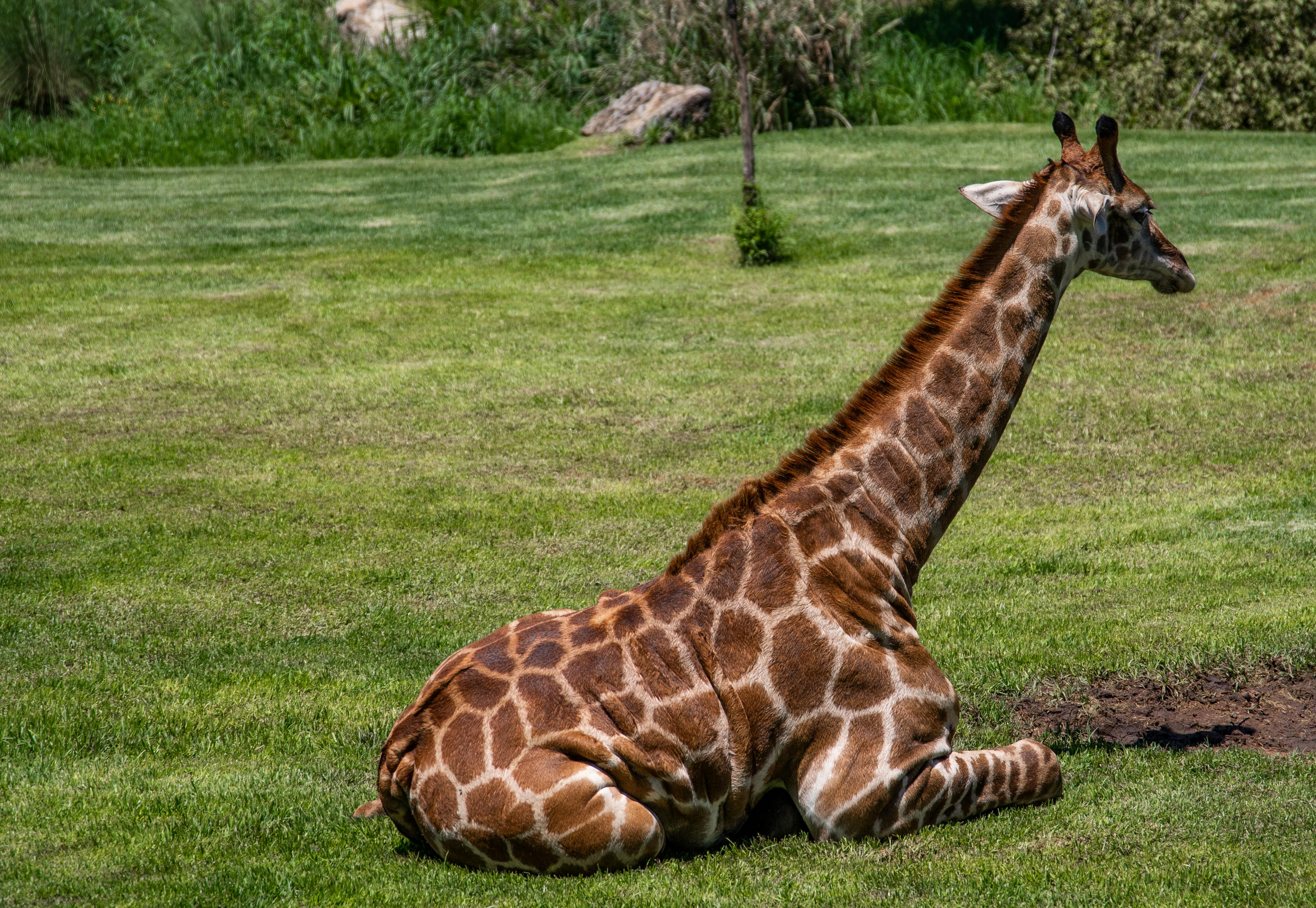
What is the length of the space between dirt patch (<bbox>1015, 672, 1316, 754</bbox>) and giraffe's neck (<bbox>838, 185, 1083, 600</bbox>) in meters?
1.53

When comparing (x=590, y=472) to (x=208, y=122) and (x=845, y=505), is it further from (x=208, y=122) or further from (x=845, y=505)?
(x=208, y=122)

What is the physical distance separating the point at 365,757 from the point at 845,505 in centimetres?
260

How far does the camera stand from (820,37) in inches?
1019

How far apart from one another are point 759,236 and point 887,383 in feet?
40.8

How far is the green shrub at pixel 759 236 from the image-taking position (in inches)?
710

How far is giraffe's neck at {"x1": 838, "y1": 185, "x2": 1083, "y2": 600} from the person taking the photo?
5723mm

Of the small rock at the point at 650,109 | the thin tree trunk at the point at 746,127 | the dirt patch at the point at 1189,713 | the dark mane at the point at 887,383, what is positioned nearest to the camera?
the dark mane at the point at 887,383

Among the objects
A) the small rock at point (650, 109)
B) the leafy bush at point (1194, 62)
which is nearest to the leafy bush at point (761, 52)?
the small rock at point (650, 109)

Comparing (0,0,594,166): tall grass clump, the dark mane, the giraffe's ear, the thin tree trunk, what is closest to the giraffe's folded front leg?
the dark mane

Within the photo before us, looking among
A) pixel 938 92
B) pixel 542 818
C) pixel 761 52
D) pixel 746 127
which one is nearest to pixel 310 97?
pixel 761 52

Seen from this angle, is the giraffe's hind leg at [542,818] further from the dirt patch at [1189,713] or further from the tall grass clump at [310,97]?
the tall grass clump at [310,97]

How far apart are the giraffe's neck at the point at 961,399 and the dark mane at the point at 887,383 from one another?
17 mm

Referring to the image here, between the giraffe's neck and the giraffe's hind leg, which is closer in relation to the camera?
the giraffe's hind leg

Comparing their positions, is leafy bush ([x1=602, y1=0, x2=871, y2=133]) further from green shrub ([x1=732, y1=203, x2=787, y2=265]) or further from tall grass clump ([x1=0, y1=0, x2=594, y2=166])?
green shrub ([x1=732, y1=203, x2=787, y2=265])
